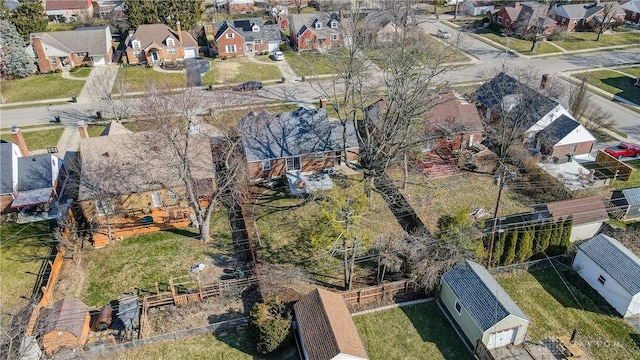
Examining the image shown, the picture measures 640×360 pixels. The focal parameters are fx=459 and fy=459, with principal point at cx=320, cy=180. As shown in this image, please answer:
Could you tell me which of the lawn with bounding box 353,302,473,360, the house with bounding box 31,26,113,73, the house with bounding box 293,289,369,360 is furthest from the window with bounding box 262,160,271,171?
the house with bounding box 31,26,113,73

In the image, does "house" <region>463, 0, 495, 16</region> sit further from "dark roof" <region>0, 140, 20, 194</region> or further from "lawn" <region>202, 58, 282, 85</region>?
"dark roof" <region>0, 140, 20, 194</region>

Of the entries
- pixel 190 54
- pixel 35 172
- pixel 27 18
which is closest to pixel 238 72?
pixel 190 54

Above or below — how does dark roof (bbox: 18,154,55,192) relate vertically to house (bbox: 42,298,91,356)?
above

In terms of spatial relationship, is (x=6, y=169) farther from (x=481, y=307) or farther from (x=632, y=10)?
(x=632, y=10)

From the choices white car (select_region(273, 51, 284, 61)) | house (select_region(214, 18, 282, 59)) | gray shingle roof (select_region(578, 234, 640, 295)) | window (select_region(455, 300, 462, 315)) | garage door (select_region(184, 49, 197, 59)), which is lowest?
window (select_region(455, 300, 462, 315))

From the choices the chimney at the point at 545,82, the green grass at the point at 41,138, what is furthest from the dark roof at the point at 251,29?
the chimney at the point at 545,82
